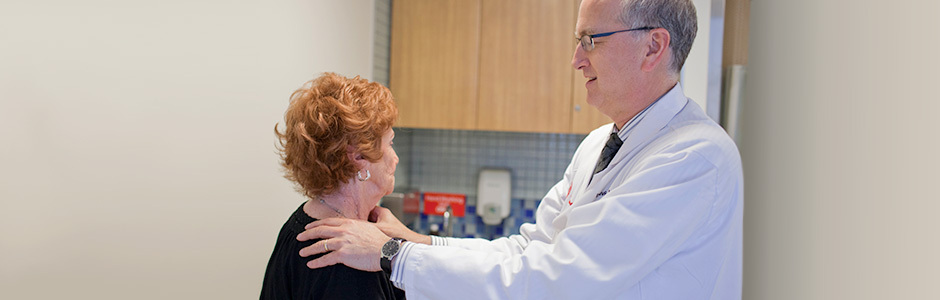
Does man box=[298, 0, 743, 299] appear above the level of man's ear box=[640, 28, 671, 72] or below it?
below

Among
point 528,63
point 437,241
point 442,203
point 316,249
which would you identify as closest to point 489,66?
point 528,63

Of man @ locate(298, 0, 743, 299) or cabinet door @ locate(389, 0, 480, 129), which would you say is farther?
cabinet door @ locate(389, 0, 480, 129)

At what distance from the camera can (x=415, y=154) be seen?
3.70m

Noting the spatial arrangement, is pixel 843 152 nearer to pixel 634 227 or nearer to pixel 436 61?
pixel 634 227

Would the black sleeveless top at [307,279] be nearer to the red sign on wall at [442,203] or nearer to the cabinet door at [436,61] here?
the cabinet door at [436,61]

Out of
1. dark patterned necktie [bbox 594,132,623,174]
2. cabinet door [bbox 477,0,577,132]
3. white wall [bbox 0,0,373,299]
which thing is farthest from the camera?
cabinet door [bbox 477,0,577,132]

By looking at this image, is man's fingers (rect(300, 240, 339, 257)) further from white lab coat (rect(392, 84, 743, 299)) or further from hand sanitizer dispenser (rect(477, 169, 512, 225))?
hand sanitizer dispenser (rect(477, 169, 512, 225))

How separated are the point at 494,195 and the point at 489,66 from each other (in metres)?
0.74

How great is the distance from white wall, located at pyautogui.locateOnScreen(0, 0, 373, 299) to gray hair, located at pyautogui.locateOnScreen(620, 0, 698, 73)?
1.16 metres

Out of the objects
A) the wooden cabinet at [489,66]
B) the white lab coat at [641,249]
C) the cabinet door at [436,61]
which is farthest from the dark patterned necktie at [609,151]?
the cabinet door at [436,61]

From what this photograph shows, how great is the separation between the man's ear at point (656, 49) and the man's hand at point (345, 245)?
0.70 meters

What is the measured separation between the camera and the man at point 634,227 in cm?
124

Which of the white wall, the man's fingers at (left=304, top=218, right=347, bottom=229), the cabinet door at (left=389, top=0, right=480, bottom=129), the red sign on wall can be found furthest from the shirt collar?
the red sign on wall

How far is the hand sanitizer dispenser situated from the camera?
351cm
